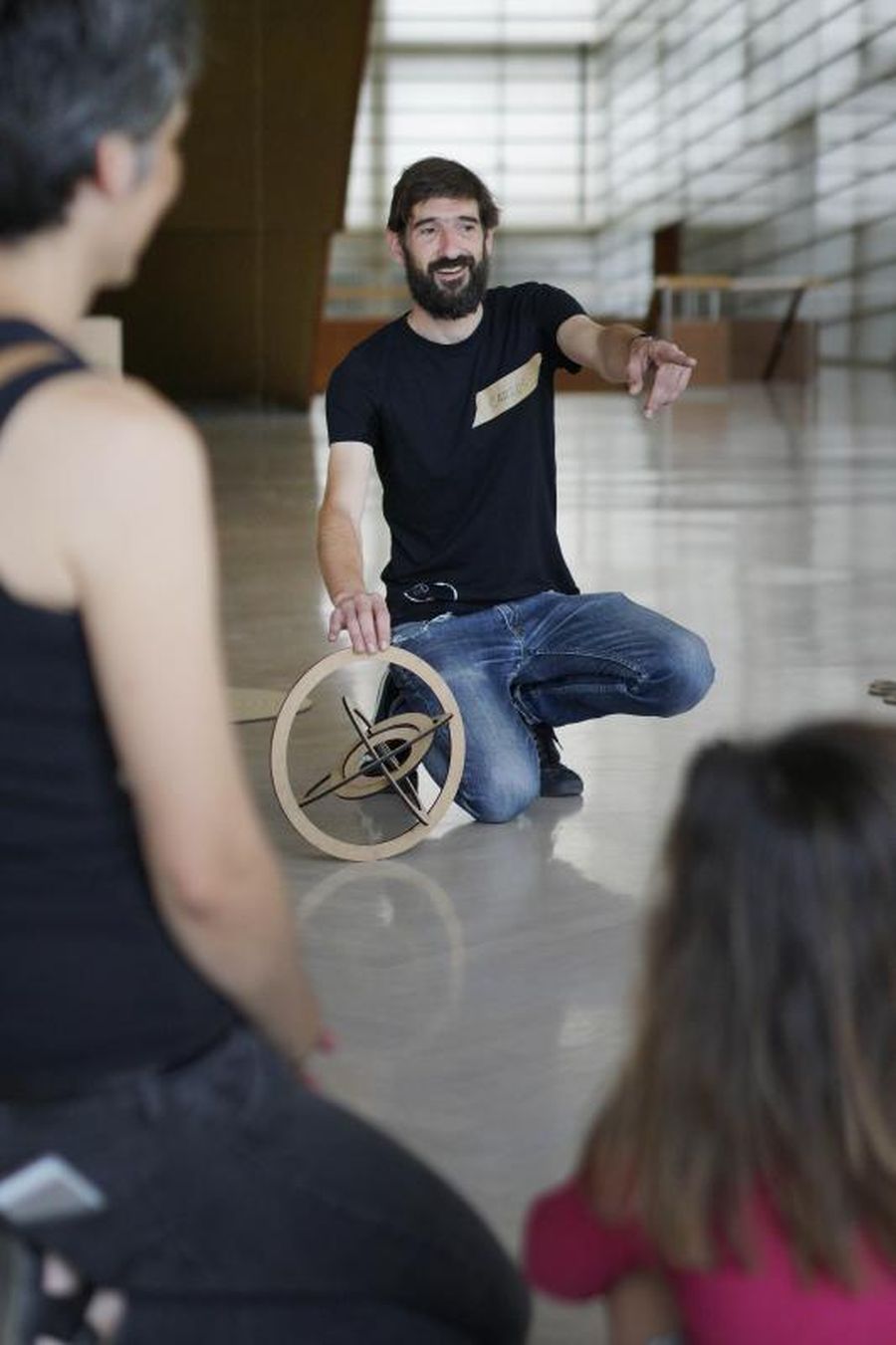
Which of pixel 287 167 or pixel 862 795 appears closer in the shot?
pixel 862 795

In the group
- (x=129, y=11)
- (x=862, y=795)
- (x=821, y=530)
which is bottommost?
(x=821, y=530)

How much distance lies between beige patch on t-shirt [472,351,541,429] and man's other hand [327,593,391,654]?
2.75 ft

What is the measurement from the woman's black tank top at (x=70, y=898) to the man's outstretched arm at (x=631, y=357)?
2530 millimetres

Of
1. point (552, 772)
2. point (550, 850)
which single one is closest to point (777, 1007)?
point (550, 850)

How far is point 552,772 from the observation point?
5.10 m

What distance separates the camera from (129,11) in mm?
1548

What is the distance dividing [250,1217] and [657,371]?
2924 millimetres

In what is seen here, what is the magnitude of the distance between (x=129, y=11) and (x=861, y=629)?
5959 millimetres

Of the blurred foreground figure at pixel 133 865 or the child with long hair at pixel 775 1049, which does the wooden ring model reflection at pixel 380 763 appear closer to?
the blurred foreground figure at pixel 133 865

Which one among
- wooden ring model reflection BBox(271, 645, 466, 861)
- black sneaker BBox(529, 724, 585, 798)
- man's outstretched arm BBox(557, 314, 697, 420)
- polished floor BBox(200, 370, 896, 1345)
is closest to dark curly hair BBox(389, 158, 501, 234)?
man's outstretched arm BBox(557, 314, 697, 420)

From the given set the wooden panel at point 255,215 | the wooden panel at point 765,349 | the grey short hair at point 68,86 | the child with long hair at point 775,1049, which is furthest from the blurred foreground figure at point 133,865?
the wooden panel at point 765,349

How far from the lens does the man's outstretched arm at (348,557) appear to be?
4336 millimetres

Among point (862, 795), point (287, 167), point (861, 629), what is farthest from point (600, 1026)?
point (287, 167)

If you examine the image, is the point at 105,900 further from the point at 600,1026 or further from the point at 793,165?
the point at 793,165
